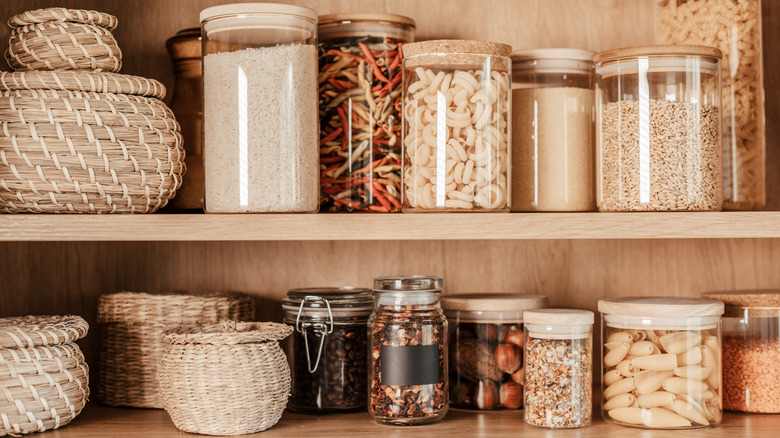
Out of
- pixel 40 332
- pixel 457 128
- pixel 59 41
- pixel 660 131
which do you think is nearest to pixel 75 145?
pixel 59 41

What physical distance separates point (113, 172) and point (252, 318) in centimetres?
35

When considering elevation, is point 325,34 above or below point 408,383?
above

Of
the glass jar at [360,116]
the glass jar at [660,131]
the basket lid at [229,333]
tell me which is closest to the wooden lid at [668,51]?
the glass jar at [660,131]

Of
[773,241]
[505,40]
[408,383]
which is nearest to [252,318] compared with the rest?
[408,383]

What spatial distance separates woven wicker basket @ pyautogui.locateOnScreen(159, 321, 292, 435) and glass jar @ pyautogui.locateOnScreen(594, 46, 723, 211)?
0.53m

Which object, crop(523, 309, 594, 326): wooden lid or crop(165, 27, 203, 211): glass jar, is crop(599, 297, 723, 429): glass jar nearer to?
crop(523, 309, 594, 326): wooden lid

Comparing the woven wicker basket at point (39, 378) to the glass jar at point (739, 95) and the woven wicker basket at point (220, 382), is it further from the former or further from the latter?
the glass jar at point (739, 95)

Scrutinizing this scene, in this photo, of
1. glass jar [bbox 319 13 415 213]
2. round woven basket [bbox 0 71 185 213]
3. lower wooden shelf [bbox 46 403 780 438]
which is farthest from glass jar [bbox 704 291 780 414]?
round woven basket [bbox 0 71 185 213]

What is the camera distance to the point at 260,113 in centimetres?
108

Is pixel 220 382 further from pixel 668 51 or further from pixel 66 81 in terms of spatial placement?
pixel 668 51

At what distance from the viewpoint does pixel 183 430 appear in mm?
1107

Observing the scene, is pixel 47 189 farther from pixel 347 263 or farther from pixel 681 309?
pixel 681 309

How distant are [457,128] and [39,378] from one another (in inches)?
25.6

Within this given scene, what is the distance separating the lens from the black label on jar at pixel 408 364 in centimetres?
110
